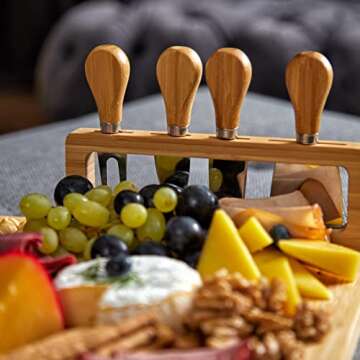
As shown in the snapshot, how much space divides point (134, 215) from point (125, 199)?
3 centimetres

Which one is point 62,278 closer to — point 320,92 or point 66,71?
point 320,92

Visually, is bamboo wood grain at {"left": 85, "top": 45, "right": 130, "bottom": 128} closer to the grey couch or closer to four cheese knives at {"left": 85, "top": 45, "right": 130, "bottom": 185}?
four cheese knives at {"left": 85, "top": 45, "right": 130, "bottom": 185}

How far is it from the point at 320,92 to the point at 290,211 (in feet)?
0.41

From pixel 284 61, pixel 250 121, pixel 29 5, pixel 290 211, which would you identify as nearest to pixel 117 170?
pixel 290 211

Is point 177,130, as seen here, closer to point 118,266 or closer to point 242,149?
point 242,149

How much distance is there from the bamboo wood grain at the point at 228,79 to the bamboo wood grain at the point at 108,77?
0.09m

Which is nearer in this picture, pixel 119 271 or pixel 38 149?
pixel 119 271

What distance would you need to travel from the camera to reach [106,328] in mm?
627

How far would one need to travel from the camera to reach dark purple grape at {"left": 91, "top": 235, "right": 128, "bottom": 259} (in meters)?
0.76

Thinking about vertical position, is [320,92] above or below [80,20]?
above

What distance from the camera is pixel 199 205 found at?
0.82 m

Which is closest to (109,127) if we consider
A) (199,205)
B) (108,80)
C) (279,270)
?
(108,80)

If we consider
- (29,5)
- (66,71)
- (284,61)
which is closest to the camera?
(284,61)

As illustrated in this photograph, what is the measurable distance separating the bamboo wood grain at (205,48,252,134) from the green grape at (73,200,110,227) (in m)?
0.16
